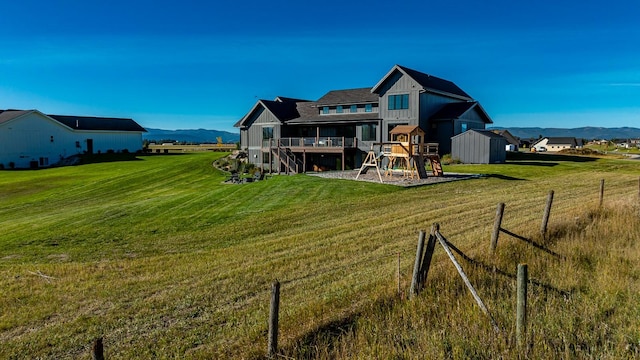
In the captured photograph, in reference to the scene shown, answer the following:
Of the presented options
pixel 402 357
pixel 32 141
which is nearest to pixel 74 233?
pixel 402 357

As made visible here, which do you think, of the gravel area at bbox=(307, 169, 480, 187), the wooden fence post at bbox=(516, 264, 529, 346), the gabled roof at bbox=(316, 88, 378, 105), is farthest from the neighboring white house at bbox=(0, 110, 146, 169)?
the wooden fence post at bbox=(516, 264, 529, 346)

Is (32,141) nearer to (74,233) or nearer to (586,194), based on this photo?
(74,233)

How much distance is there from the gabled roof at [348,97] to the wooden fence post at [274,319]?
34351 millimetres

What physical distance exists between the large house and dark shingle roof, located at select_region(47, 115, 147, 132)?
28.9m

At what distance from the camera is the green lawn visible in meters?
6.80

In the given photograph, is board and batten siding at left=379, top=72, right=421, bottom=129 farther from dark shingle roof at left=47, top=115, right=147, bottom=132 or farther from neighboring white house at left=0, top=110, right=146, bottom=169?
dark shingle roof at left=47, top=115, right=147, bottom=132

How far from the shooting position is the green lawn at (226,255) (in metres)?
6.80

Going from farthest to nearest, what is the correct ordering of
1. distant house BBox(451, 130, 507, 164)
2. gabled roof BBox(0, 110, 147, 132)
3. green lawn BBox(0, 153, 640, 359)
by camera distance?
gabled roof BBox(0, 110, 147, 132)
distant house BBox(451, 130, 507, 164)
green lawn BBox(0, 153, 640, 359)

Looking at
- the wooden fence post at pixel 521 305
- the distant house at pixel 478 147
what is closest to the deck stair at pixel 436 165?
the distant house at pixel 478 147

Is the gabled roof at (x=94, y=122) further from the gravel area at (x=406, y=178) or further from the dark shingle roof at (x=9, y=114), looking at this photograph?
the gravel area at (x=406, y=178)

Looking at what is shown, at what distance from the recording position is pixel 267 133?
44.1 metres

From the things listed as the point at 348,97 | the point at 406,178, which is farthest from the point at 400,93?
the point at 406,178

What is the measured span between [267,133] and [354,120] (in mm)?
10367

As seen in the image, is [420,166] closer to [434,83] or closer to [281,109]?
[434,83]
